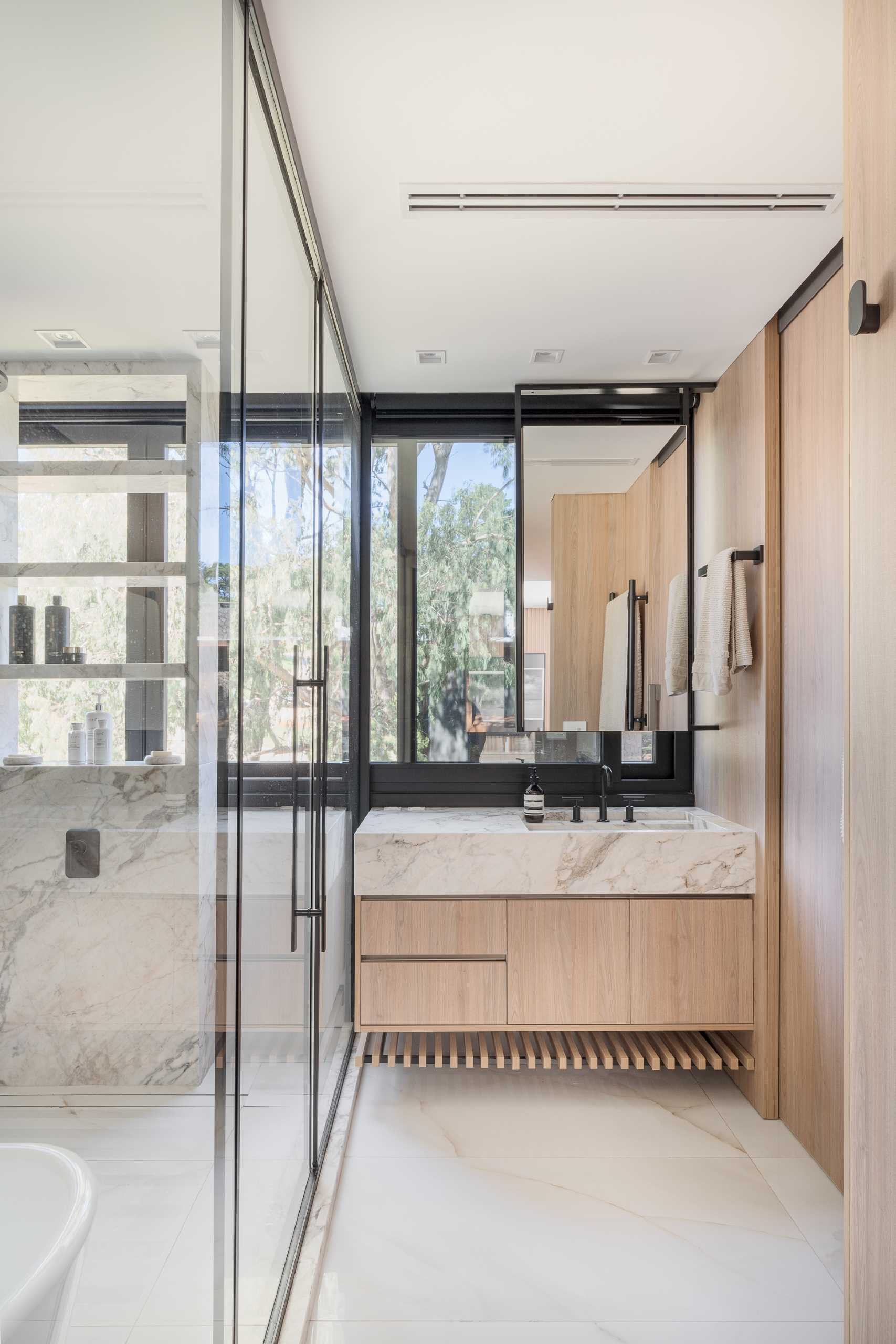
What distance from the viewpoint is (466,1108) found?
8.15 ft

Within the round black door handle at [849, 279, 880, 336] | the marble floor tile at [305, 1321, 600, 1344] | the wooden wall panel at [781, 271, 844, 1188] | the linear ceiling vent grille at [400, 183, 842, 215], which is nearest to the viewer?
the round black door handle at [849, 279, 880, 336]

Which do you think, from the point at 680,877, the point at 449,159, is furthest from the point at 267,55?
the point at 680,877

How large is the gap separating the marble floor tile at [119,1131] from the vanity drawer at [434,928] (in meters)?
1.55

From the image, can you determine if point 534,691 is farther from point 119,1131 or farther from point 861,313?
point 119,1131

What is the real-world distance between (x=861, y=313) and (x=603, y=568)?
79.8 inches

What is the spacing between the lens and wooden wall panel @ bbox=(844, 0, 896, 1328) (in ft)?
2.99

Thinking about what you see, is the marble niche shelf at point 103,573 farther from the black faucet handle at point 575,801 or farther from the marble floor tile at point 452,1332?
the black faucet handle at point 575,801

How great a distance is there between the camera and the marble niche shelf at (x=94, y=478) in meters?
0.51

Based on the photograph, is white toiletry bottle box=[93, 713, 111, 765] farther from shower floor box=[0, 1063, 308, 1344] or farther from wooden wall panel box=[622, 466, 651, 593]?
wooden wall panel box=[622, 466, 651, 593]

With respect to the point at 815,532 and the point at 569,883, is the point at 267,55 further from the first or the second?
the point at 569,883

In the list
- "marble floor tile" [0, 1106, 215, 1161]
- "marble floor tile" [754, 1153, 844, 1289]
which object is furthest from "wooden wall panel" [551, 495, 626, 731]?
"marble floor tile" [0, 1106, 215, 1161]

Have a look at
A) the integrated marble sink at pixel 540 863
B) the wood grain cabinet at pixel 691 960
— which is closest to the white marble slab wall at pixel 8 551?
the integrated marble sink at pixel 540 863

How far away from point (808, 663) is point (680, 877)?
807mm

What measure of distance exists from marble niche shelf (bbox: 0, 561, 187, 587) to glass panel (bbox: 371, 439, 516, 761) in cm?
218
